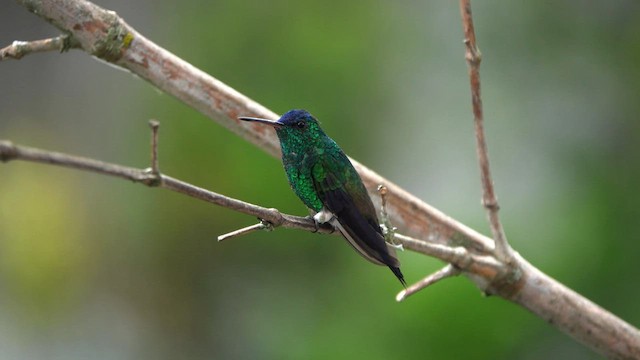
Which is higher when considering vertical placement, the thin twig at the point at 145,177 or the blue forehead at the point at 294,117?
the blue forehead at the point at 294,117

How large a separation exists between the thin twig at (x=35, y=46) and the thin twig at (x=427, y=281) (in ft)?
2.41

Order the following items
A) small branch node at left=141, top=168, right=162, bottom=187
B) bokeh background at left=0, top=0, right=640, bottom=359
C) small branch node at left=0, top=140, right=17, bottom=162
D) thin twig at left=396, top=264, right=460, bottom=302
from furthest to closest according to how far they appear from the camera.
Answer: bokeh background at left=0, top=0, right=640, bottom=359 < thin twig at left=396, top=264, right=460, bottom=302 < small branch node at left=141, top=168, right=162, bottom=187 < small branch node at left=0, top=140, right=17, bottom=162

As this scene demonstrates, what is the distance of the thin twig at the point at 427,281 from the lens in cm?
136

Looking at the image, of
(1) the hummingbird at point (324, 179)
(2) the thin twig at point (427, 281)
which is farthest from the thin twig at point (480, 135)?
(1) the hummingbird at point (324, 179)

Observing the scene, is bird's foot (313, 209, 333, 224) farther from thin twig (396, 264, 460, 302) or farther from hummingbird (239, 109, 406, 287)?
thin twig (396, 264, 460, 302)

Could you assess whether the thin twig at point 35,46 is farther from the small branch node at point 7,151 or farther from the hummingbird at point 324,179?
the small branch node at point 7,151

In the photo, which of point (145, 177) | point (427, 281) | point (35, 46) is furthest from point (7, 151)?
point (427, 281)

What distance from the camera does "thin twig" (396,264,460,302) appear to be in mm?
1361

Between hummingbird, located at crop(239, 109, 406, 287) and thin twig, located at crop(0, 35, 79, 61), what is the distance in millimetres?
395

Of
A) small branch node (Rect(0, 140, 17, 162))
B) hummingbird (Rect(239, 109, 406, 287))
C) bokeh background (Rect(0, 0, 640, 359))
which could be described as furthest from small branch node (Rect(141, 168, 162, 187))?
bokeh background (Rect(0, 0, 640, 359))

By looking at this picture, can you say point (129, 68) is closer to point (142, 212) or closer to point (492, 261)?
Result: point (492, 261)

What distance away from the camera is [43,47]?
133cm

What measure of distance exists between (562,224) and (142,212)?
4.83ft

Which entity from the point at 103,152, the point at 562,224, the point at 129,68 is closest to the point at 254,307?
the point at 103,152
